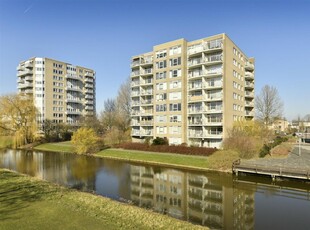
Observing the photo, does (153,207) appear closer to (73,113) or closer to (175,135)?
(175,135)

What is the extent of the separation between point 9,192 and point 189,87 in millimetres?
38049

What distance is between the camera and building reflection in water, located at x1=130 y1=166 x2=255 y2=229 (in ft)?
54.1

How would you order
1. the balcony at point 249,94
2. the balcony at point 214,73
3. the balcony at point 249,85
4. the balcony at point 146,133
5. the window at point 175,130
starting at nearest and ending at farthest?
the balcony at point 214,73
the window at point 175,130
the balcony at point 146,133
the balcony at point 249,85
the balcony at point 249,94

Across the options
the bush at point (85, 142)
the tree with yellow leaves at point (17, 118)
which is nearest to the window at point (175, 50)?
the bush at point (85, 142)

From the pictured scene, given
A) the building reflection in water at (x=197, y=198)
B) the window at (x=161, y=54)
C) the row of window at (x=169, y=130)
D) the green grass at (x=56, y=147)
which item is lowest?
the building reflection in water at (x=197, y=198)

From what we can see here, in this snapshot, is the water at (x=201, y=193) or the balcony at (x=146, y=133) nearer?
the water at (x=201, y=193)

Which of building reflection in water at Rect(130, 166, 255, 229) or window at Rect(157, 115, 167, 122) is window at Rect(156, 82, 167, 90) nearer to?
window at Rect(157, 115, 167, 122)

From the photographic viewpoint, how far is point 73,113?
89.8m

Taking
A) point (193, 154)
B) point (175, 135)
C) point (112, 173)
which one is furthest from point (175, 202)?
point (175, 135)

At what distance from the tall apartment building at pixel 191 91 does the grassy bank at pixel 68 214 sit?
3144cm

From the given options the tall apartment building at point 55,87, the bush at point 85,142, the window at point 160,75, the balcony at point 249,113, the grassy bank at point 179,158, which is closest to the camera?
the grassy bank at point 179,158

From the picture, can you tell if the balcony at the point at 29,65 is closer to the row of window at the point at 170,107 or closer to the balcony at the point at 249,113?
the row of window at the point at 170,107

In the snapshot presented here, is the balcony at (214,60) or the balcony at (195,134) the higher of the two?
the balcony at (214,60)

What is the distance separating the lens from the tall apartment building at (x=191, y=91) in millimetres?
45125
